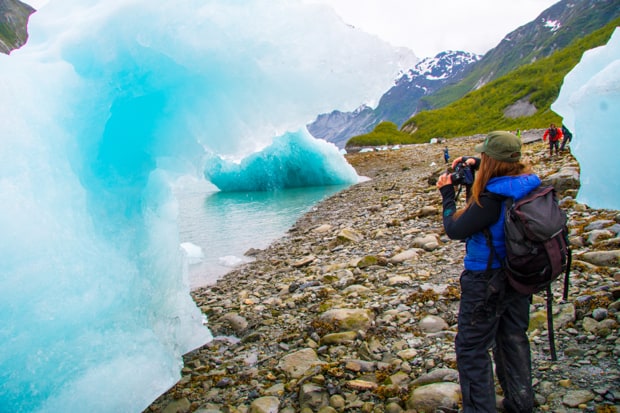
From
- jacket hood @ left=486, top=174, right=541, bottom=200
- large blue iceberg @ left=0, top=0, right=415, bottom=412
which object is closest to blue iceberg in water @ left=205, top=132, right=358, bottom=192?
large blue iceberg @ left=0, top=0, right=415, bottom=412

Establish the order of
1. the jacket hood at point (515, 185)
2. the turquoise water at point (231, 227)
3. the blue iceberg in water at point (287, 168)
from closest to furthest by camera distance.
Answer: the jacket hood at point (515, 185)
the turquoise water at point (231, 227)
the blue iceberg in water at point (287, 168)

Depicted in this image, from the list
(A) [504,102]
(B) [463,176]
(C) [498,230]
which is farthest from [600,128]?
(A) [504,102]

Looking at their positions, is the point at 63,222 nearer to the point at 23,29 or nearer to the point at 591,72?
the point at 591,72

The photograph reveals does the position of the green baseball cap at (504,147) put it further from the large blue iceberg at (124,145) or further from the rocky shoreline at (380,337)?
the large blue iceberg at (124,145)

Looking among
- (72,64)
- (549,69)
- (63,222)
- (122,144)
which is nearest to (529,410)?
(63,222)

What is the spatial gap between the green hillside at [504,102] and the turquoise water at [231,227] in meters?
48.8

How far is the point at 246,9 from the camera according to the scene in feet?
16.6

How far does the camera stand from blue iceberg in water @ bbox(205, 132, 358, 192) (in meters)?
24.9

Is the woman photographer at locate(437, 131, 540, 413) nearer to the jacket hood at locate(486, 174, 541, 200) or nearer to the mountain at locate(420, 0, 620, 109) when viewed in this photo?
the jacket hood at locate(486, 174, 541, 200)

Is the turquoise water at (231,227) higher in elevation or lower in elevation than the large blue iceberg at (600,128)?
lower

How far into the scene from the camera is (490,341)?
2748 millimetres

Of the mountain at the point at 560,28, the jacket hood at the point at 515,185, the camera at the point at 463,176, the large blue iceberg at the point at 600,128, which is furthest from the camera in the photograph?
the mountain at the point at 560,28

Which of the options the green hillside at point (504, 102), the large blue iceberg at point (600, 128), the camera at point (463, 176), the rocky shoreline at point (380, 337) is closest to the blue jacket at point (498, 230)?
the camera at point (463, 176)

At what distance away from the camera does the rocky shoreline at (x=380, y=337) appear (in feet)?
10.3
